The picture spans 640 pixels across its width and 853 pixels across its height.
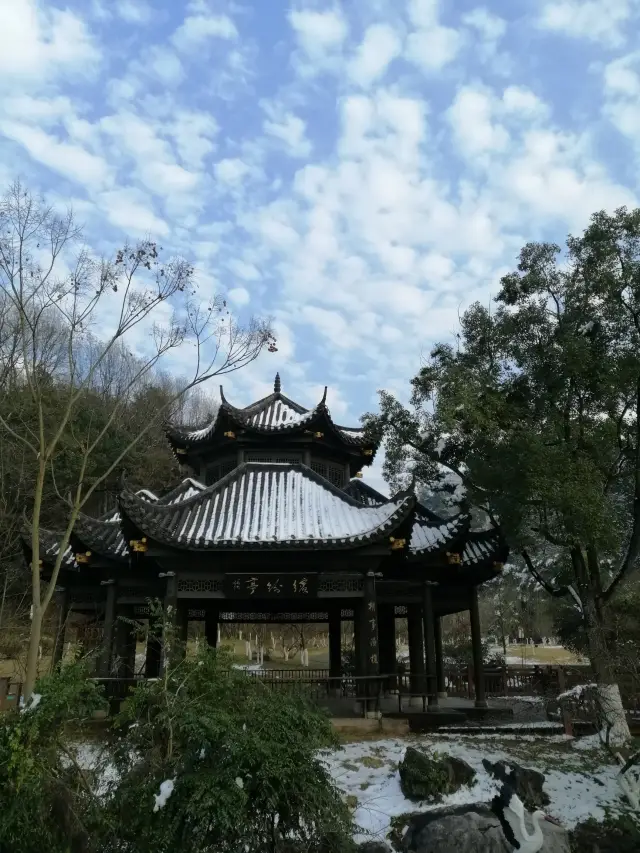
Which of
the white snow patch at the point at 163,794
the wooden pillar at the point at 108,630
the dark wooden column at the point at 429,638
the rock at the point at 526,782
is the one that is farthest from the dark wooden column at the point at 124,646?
the white snow patch at the point at 163,794

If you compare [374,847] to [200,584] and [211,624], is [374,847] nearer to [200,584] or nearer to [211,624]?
[200,584]

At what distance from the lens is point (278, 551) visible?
1262 centimetres

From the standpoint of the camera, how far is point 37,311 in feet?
39.0

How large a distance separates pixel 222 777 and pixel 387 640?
41.7 ft

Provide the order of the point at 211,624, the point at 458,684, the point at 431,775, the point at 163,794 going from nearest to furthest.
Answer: the point at 163,794 → the point at 431,775 → the point at 211,624 → the point at 458,684

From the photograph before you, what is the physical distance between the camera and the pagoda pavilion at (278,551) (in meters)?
12.6

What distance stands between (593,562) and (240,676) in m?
8.75

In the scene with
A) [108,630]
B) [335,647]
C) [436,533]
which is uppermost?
[436,533]

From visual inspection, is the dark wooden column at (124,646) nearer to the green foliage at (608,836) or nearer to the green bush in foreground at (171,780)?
the green bush in foreground at (171,780)

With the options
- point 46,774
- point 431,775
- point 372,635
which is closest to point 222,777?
point 46,774

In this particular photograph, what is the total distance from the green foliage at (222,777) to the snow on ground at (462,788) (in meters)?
3.05

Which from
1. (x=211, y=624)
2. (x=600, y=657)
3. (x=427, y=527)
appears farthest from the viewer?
(x=211, y=624)

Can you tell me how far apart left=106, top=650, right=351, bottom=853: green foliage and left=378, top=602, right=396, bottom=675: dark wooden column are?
11202 mm

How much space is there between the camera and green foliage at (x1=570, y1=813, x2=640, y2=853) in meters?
7.80
